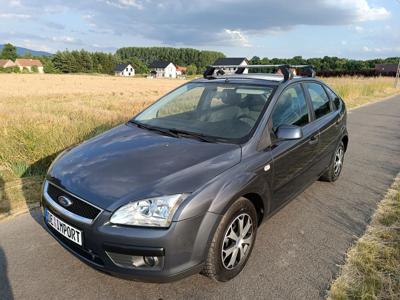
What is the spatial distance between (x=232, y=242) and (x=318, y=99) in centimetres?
264

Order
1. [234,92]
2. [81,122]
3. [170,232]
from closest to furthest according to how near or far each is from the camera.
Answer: [170,232]
[234,92]
[81,122]

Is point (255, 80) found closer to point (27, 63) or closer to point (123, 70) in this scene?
point (123, 70)

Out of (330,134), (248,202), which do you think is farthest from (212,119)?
(330,134)

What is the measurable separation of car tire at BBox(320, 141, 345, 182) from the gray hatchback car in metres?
0.85

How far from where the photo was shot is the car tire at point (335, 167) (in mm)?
4973

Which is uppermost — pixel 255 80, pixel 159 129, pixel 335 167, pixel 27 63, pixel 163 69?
pixel 255 80

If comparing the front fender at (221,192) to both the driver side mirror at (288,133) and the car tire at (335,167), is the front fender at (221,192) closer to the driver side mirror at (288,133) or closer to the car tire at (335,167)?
the driver side mirror at (288,133)

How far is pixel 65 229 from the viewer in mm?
→ 2588

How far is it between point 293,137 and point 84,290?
2.22 meters

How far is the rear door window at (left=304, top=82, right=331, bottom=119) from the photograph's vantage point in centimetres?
434

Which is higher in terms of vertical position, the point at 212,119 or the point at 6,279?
the point at 212,119

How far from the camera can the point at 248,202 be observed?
2832mm

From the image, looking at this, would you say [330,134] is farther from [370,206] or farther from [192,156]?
[192,156]

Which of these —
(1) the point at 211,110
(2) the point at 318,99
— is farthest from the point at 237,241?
(2) the point at 318,99
